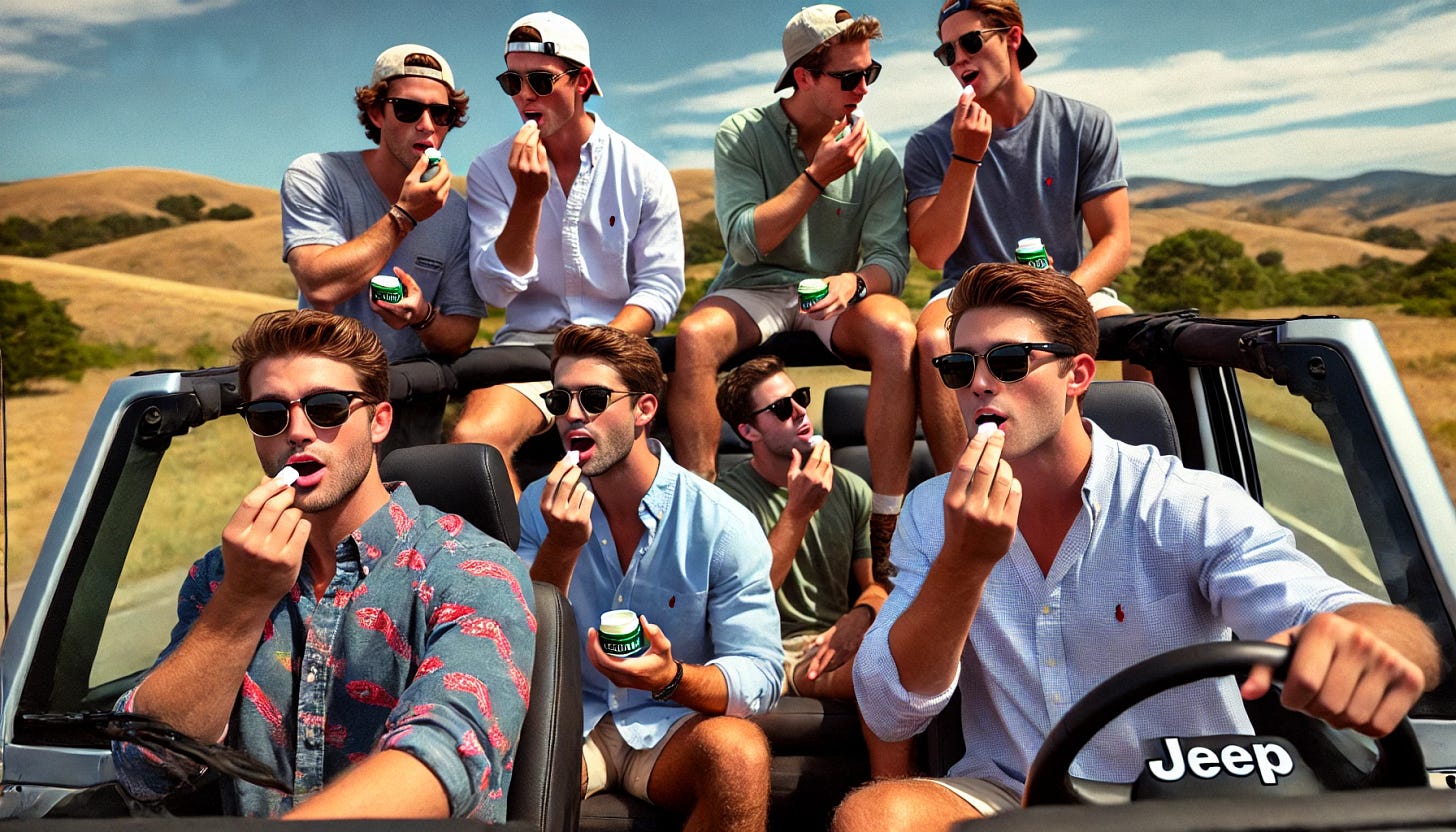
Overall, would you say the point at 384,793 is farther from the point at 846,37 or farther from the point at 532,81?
the point at 846,37

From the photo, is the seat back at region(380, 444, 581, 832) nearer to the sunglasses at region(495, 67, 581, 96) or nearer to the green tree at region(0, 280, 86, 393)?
the sunglasses at region(495, 67, 581, 96)

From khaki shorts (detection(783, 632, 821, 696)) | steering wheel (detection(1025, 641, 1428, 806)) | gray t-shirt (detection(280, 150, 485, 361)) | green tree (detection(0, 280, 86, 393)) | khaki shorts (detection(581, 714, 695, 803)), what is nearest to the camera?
steering wheel (detection(1025, 641, 1428, 806))

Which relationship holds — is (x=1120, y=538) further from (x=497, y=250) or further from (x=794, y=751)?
(x=497, y=250)

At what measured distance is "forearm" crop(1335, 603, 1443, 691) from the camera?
1.58 metres

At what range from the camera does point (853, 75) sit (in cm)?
355

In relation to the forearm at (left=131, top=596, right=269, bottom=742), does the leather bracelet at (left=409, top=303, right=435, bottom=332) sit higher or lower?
higher

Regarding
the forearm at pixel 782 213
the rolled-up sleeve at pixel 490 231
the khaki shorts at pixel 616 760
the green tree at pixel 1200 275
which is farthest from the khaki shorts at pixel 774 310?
the green tree at pixel 1200 275

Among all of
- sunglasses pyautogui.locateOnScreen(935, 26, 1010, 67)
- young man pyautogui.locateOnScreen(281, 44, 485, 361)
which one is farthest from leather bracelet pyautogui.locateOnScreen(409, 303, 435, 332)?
sunglasses pyautogui.locateOnScreen(935, 26, 1010, 67)

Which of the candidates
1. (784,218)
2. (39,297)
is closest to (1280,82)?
(39,297)

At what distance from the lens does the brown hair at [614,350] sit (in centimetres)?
281

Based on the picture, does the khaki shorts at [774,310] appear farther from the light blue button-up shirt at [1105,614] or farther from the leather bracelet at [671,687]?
the light blue button-up shirt at [1105,614]

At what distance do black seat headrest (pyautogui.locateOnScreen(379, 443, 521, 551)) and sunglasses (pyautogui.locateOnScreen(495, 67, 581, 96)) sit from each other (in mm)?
1622

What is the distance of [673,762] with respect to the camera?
8.11 feet

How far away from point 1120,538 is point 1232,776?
0.62 metres
